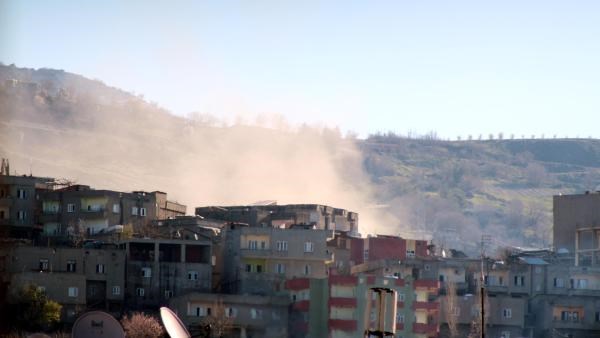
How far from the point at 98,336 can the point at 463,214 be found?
14433cm

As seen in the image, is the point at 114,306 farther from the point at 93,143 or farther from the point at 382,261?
the point at 93,143

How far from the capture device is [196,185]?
6772 inches

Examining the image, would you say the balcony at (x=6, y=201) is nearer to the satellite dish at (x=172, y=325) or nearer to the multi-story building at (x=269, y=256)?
the multi-story building at (x=269, y=256)

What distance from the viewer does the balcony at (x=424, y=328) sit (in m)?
75.3

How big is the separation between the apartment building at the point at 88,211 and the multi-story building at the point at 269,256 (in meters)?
5.54

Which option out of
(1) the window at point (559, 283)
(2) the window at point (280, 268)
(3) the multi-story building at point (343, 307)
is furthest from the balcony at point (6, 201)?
(1) the window at point (559, 283)

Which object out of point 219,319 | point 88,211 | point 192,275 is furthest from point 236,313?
point 88,211

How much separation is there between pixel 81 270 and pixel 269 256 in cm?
811

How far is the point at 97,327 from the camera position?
44531 millimetres

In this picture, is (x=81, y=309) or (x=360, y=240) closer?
(x=81, y=309)

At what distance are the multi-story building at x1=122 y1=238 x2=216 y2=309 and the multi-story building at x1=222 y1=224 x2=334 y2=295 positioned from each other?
2.03 meters

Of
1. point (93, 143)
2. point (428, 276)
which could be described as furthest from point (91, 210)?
point (93, 143)

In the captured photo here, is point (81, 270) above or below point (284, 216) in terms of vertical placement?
below

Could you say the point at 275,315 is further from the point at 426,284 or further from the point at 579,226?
the point at 579,226
